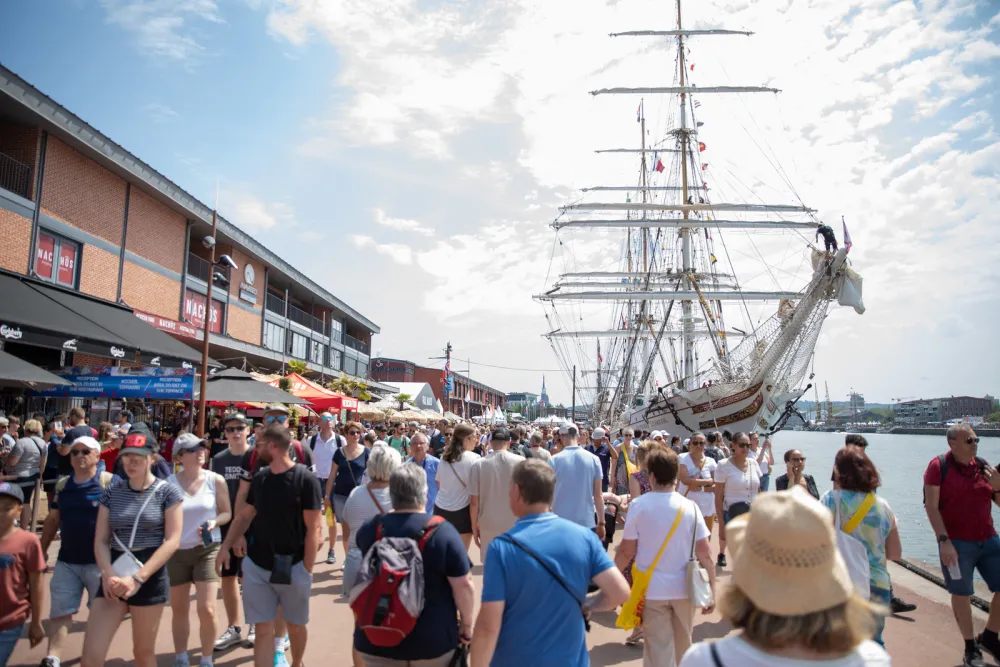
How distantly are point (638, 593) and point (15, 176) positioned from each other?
20.5m

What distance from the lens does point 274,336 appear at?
37438 millimetres

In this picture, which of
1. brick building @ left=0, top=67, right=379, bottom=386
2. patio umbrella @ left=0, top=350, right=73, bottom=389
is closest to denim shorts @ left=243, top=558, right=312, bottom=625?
patio umbrella @ left=0, top=350, right=73, bottom=389

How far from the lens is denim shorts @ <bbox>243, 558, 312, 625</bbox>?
4281mm

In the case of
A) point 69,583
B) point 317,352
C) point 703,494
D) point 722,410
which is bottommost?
point 69,583

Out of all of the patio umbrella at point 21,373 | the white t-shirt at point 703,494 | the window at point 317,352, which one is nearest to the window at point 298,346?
the window at point 317,352

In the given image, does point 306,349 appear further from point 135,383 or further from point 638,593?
point 638,593

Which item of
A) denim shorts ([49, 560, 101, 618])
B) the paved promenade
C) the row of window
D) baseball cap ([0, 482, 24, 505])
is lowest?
the paved promenade

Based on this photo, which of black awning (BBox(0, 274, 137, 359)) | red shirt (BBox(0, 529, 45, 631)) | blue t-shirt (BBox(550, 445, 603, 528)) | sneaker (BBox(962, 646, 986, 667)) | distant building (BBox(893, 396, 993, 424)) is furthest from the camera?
distant building (BBox(893, 396, 993, 424))

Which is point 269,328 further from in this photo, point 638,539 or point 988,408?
point 988,408

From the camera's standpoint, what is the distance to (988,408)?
166875mm

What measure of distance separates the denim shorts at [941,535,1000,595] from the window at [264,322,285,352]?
115ft

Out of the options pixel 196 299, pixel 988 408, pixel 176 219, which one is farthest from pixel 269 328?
pixel 988 408

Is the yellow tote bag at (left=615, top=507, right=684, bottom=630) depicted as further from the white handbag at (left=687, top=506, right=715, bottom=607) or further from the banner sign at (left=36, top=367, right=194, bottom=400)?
the banner sign at (left=36, top=367, right=194, bottom=400)

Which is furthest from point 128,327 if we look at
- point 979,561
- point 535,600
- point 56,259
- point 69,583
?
point 979,561
